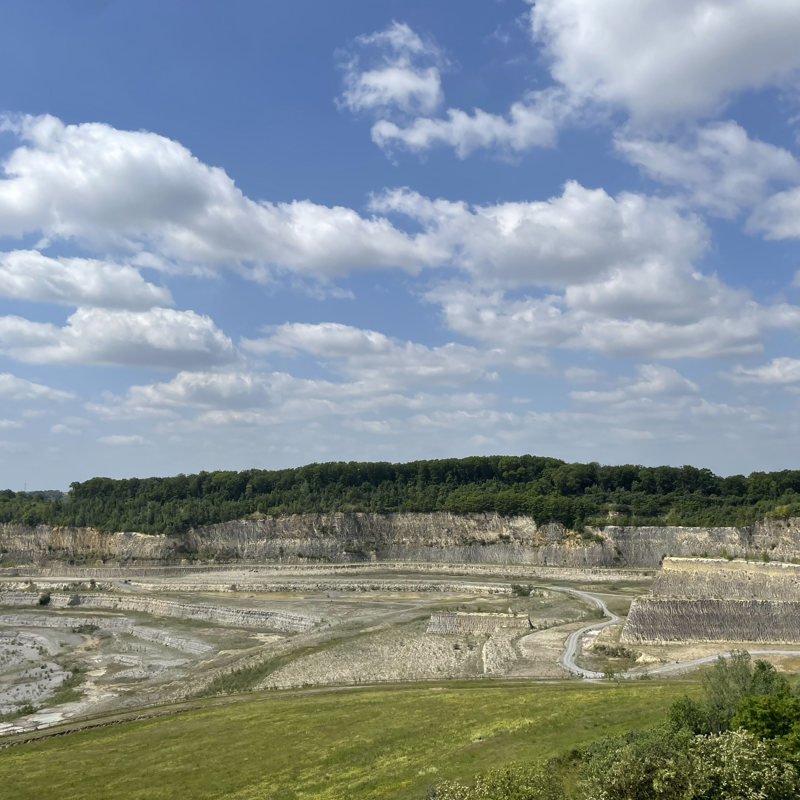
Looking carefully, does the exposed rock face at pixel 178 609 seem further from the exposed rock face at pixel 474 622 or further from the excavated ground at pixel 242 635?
the exposed rock face at pixel 474 622

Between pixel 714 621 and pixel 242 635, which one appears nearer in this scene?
pixel 714 621

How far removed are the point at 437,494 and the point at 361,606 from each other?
204ft

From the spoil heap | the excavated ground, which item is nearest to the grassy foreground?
the excavated ground

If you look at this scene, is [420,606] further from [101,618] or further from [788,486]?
[788,486]

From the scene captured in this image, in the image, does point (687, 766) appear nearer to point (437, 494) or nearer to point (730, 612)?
point (730, 612)

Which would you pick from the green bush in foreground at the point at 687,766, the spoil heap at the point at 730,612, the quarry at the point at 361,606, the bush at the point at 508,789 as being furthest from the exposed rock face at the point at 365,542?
the bush at the point at 508,789

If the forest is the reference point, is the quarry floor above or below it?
below

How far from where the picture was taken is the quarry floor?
54531mm

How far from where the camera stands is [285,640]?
7175cm

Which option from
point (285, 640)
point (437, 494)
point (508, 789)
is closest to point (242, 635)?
point (285, 640)

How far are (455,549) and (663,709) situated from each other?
4060 inches

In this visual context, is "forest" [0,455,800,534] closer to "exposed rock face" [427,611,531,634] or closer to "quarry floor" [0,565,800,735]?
"quarry floor" [0,565,800,735]

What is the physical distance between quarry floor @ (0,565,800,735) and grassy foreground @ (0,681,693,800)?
8797 millimetres

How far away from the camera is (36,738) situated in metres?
42.7
